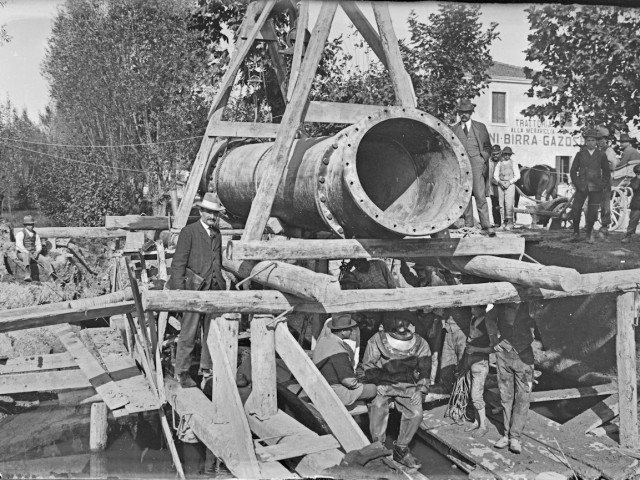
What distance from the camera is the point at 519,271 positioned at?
4.72 metres

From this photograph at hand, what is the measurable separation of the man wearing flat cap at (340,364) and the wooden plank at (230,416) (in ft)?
3.62

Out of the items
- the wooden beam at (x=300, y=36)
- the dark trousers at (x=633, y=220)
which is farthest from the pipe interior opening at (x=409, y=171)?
the dark trousers at (x=633, y=220)

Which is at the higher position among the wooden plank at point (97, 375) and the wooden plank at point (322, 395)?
the wooden plank at point (322, 395)

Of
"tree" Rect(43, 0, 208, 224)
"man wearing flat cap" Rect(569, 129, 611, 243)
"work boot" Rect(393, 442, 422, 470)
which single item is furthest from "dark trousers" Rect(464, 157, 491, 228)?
"tree" Rect(43, 0, 208, 224)

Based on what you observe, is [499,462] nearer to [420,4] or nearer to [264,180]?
[264,180]

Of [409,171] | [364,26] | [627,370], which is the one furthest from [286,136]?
[627,370]

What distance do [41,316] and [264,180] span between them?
196 centimetres

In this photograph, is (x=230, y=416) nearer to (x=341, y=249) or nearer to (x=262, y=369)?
(x=262, y=369)

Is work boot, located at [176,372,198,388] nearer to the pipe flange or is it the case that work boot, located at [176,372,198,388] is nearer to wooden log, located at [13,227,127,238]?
the pipe flange

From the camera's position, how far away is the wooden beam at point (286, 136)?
494 cm

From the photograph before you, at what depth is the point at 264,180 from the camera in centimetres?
498

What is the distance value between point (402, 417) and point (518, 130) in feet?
37.9

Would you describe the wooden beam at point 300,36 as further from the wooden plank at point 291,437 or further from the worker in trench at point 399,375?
the wooden plank at point 291,437

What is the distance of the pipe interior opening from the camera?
15.4ft
